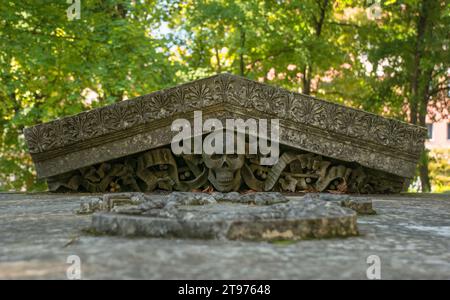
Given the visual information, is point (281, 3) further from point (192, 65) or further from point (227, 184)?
point (227, 184)

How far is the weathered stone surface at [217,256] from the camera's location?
1.89m

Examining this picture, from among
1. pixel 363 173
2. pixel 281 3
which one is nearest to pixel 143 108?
pixel 363 173

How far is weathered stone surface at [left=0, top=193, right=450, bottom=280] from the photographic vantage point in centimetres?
189

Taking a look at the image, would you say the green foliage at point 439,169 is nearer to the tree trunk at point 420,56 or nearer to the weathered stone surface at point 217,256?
the tree trunk at point 420,56

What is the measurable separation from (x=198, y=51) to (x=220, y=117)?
37.7 feet

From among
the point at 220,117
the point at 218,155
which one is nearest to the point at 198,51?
the point at 220,117

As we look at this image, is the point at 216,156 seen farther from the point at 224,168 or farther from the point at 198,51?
the point at 198,51

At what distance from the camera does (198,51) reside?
17016mm

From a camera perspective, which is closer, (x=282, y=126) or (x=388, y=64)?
(x=282, y=126)

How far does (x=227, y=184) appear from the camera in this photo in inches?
232

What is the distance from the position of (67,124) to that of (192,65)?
429 inches

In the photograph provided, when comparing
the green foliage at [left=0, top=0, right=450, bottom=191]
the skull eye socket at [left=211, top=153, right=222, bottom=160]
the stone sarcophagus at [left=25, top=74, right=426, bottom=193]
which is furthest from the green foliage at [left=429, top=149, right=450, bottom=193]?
the skull eye socket at [left=211, top=153, right=222, bottom=160]
